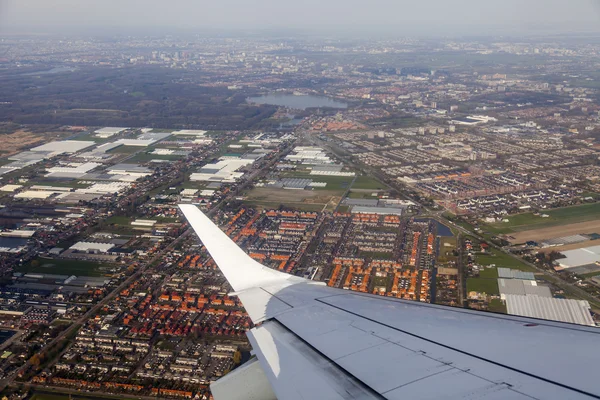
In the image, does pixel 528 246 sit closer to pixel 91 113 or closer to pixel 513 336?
pixel 513 336

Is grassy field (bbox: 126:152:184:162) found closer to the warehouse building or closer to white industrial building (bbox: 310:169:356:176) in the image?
white industrial building (bbox: 310:169:356:176)

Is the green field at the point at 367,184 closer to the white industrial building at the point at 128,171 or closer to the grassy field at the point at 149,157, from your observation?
the white industrial building at the point at 128,171

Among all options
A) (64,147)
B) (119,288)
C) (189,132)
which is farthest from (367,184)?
(64,147)

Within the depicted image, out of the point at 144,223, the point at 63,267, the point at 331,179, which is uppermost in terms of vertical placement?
the point at 331,179

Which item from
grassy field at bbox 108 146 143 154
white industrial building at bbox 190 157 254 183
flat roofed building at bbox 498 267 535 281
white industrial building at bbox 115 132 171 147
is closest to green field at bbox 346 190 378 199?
white industrial building at bbox 190 157 254 183

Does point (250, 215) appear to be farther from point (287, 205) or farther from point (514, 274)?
point (514, 274)

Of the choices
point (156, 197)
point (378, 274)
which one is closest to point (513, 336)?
point (378, 274)

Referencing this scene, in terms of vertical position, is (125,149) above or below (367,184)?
below
